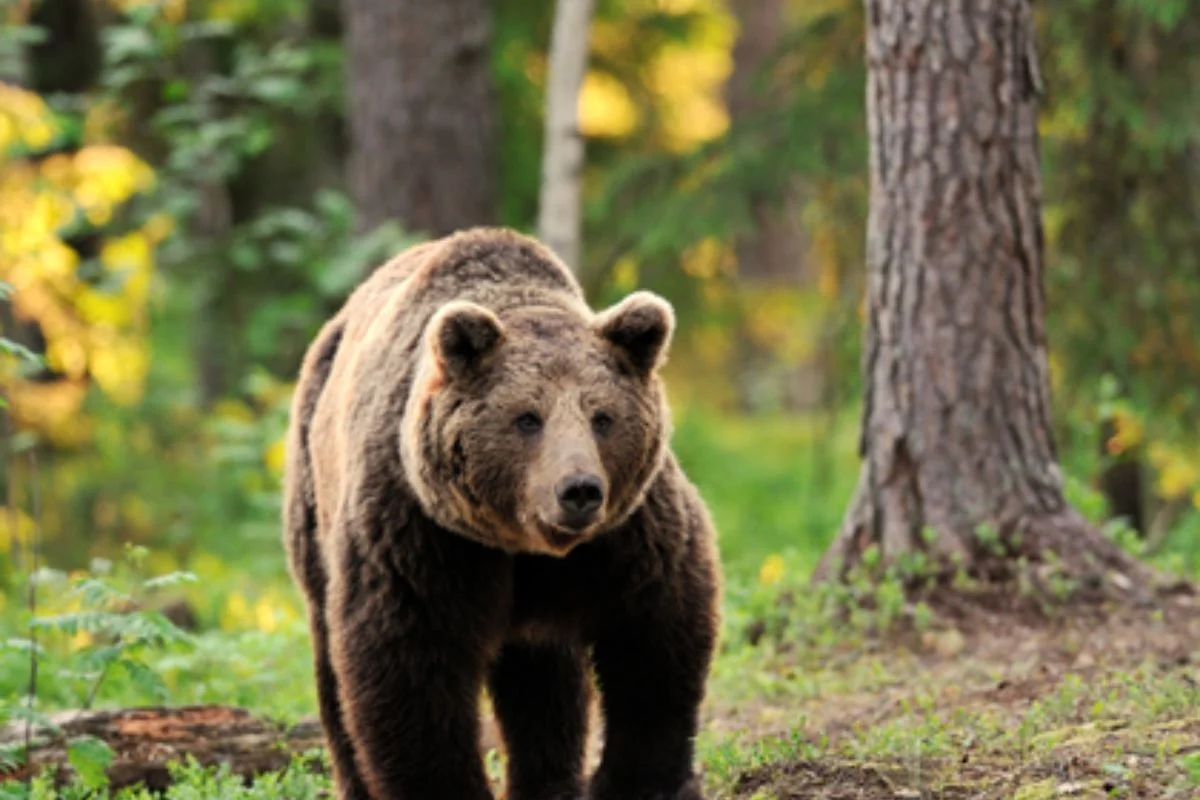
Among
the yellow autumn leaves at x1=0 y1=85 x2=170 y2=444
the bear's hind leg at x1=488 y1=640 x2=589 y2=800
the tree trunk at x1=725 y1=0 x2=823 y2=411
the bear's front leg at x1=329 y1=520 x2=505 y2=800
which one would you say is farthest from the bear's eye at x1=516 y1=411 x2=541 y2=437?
the tree trunk at x1=725 y1=0 x2=823 y2=411

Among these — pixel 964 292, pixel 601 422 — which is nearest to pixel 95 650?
pixel 601 422

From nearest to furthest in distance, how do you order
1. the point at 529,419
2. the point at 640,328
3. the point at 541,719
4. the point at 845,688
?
the point at 529,419 < the point at 640,328 < the point at 541,719 < the point at 845,688

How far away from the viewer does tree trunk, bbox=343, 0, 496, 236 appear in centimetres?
1175

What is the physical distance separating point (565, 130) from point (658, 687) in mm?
6425

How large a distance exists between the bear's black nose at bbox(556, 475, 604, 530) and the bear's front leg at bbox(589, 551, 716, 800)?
2.29 ft

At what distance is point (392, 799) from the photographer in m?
5.09

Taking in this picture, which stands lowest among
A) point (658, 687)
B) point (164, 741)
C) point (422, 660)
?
point (164, 741)

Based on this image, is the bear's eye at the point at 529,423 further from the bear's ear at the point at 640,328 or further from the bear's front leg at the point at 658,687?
the bear's front leg at the point at 658,687

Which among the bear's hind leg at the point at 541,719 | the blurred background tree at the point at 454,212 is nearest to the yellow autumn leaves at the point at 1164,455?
the blurred background tree at the point at 454,212

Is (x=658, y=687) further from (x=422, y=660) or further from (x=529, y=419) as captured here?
(x=529, y=419)

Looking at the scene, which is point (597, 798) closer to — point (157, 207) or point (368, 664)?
point (368, 664)

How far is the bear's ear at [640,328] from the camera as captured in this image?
4.98 meters

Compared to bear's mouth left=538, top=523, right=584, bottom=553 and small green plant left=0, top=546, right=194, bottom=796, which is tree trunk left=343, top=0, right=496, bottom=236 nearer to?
small green plant left=0, top=546, right=194, bottom=796

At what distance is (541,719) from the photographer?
5.85 m
